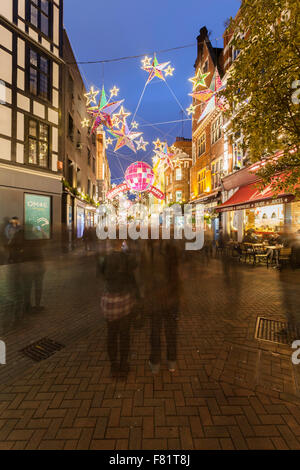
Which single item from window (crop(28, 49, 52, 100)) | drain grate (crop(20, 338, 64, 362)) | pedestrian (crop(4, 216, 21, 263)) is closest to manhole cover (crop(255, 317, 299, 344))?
drain grate (crop(20, 338, 64, 362))

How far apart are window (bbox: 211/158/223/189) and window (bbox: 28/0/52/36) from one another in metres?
15.2

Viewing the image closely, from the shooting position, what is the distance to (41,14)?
45.4 feet

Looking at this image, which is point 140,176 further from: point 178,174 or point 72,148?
point 178,174

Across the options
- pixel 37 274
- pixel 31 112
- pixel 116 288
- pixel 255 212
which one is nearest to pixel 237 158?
pixel 255 212

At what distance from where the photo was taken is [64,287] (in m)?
7.61

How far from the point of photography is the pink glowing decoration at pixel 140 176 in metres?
10.7

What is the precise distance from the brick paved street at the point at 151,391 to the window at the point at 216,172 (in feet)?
53.9

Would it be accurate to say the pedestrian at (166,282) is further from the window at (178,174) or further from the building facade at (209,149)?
the window at (178,174)

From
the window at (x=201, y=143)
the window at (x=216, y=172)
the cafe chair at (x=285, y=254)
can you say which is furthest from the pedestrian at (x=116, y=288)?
the window at (x=201, y=143)

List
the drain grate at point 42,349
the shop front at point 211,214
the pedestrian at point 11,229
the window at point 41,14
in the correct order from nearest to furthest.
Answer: the drain grate at point 42,349, the pedestrian at point 11,229, the window at point 41,14, the shop front at point 211,214

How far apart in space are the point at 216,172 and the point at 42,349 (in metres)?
19.5

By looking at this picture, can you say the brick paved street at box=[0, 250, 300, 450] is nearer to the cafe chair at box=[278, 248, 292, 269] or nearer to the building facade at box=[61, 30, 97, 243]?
the cafe chair at box=[278, 248, 292, 269]

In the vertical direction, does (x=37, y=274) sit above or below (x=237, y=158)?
below

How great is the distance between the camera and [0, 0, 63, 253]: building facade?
1220cm
